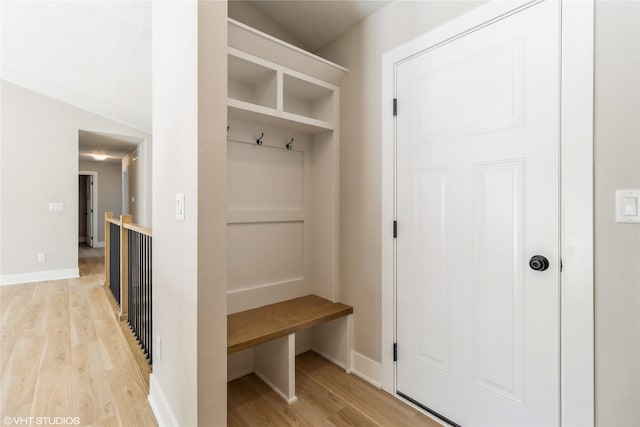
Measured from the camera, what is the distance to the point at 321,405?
68.4 inches

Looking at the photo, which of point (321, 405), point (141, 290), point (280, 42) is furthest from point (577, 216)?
point (141, 290)

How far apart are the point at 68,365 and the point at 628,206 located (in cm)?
320

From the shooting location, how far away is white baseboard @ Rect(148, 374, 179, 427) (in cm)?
146

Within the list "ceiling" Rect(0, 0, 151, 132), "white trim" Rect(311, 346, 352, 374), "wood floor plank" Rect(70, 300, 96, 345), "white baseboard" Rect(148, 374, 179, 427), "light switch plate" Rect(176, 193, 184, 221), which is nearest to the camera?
"light switch plate" Rect(176, 193, 184, 221)

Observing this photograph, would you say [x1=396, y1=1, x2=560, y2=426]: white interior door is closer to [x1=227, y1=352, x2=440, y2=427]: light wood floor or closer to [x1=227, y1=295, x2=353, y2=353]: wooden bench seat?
A: [x1=227, y1=352, x2=440, y2=427]: light wood floor

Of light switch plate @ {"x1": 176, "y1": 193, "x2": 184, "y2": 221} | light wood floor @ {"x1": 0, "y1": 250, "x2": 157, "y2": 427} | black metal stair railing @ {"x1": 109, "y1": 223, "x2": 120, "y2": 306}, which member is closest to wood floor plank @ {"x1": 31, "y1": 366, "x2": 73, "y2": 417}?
light wood floor @ {"x1": 0, "y1": 250, "x2": 157, "y2": 427}

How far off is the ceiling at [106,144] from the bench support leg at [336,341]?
546cm

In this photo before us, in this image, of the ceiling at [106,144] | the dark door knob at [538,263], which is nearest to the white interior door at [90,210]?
the ceiling at [106,144]

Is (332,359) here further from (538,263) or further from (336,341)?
(538,263)

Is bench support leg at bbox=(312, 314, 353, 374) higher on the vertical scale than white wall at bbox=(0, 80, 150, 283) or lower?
lower

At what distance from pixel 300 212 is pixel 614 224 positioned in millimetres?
1702

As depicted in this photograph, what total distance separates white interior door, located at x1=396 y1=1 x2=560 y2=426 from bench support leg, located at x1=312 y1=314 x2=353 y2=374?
0.40 meters

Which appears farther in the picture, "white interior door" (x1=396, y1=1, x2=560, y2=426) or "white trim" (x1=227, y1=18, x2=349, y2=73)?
"white trim" (x1=227, y1=18, x2=349, y2=73)

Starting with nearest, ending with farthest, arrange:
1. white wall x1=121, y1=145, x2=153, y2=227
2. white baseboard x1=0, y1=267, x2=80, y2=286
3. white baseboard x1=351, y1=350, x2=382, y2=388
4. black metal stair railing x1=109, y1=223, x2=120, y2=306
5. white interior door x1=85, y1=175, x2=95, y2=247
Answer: white baseboard x1=351, y1=350, x2=382, y2=388, black metal stair railing x1=109, y1=223, x2=120, y2=306, white baseboard x1=0, y1=267, x2=80, y2=286, white wall x1=121, y1=145, x2=153, y2=227, white interior door x1=85, y1=175, x2=95, y2=247
